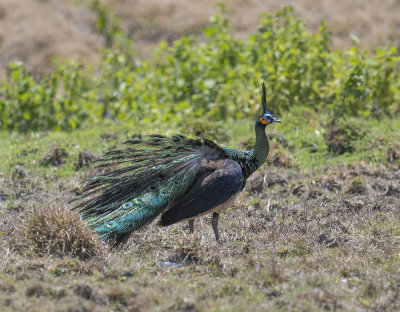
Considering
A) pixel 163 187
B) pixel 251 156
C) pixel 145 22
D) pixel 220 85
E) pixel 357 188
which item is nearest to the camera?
pixel 163 187

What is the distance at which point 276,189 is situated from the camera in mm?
8070

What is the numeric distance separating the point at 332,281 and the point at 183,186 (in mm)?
1799

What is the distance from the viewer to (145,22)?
802 inches

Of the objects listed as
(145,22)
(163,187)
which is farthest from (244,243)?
(145,22)

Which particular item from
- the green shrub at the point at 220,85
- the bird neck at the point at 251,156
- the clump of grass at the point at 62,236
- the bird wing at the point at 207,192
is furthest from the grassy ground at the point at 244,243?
the green shrub at the point at 220,85

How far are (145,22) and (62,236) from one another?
15715 mm

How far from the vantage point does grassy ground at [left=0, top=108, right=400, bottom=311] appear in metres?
4.55

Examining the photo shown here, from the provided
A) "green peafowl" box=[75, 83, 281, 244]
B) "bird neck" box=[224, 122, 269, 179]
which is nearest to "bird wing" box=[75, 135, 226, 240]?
"green peafowl" box=[75, 83, 281, 244]

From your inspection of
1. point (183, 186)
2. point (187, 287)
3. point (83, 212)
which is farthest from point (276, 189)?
point (187, 287)

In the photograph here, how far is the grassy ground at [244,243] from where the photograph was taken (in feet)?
14.9

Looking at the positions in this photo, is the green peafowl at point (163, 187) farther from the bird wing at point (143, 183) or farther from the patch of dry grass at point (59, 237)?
the patch of dry grass at point (59, 237)

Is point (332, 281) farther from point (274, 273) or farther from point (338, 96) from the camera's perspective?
point (338, 96)

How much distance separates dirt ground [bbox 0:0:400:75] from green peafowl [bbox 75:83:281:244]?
41.6ft

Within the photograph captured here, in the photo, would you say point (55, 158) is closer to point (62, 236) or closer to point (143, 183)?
point (143, 183)
